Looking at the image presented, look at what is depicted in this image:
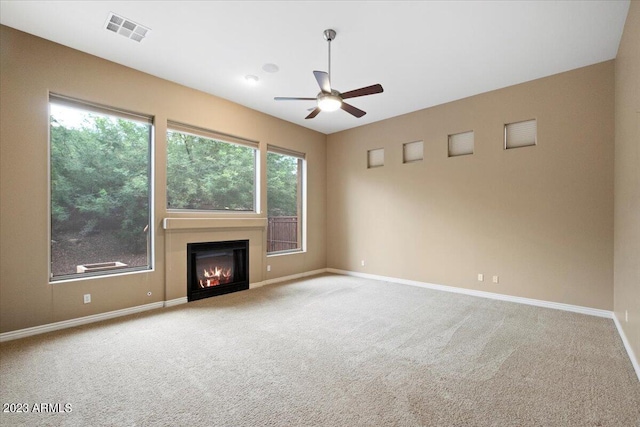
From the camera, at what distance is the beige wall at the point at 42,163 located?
322 cm

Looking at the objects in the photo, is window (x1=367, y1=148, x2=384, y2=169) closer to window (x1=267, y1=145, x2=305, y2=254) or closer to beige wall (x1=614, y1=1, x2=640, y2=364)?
window (x1=267, y1=145, x2=305, y2=254)

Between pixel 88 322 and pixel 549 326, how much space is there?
553 centimetres

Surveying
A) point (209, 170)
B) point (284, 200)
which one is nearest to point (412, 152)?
point (284, 200)

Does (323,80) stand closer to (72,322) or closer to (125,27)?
(125,27)

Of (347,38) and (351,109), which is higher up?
(347,38)

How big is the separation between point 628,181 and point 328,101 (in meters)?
3.07

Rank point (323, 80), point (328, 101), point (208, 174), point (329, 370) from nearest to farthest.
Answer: point (329, 370), point (323, 80), point (328, 101), point (208, 174)

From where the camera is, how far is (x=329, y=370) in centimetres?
258

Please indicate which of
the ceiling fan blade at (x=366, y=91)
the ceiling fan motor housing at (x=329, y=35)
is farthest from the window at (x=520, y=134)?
the ceiling fan motor housing at (x=329, y=35)

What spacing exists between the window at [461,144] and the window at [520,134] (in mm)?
532

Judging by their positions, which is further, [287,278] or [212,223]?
[287,278]

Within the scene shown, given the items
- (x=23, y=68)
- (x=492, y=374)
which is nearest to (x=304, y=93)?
(x=23, y=68)

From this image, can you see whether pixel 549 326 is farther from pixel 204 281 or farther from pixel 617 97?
pixel 204 281

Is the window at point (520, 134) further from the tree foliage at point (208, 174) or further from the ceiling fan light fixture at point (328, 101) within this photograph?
the tree foliage at point (208, 174)
